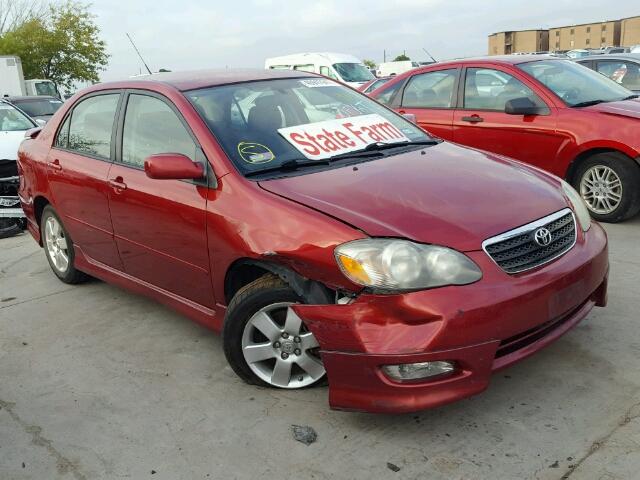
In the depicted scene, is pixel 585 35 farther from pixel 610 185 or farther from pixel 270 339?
pixel 270 339

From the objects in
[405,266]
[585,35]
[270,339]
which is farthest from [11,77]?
[585,35]

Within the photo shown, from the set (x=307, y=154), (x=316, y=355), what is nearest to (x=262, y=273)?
(x=316, y=355)

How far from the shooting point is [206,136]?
328 centimetres

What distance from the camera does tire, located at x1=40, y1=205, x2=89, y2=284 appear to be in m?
4.72

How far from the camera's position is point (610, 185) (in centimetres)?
556

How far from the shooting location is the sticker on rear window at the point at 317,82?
4.05 metres

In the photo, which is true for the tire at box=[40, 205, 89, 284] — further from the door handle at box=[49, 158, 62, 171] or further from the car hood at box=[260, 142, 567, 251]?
the car hood at box=[260, 142, 567, 251]

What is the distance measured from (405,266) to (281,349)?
0.82m

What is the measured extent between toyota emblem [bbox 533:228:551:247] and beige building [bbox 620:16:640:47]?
55013 millimetres

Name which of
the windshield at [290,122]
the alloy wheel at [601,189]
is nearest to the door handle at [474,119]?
the alloy wheel at [601,189]

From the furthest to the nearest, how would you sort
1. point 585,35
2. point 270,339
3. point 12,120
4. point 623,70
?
point 585,35 → point 12,120 → point 623,70 → point 270,339

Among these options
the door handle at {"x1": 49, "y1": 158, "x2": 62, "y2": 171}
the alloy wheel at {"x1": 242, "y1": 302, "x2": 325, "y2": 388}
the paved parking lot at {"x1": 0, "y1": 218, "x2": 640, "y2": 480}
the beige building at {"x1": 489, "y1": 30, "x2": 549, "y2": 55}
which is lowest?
the paved parking lot at {"x1": 0, "y1": 218, "x2": 640, "y2": 480}

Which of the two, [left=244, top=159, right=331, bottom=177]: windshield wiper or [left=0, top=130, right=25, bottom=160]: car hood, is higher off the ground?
[left=244, top=159, right=331, bottom=177]: windshield wiper

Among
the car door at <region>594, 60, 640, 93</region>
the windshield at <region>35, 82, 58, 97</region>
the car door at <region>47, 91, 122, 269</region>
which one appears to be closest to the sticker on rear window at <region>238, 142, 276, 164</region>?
the car door at <region>47, 91, 122, 269</region>
